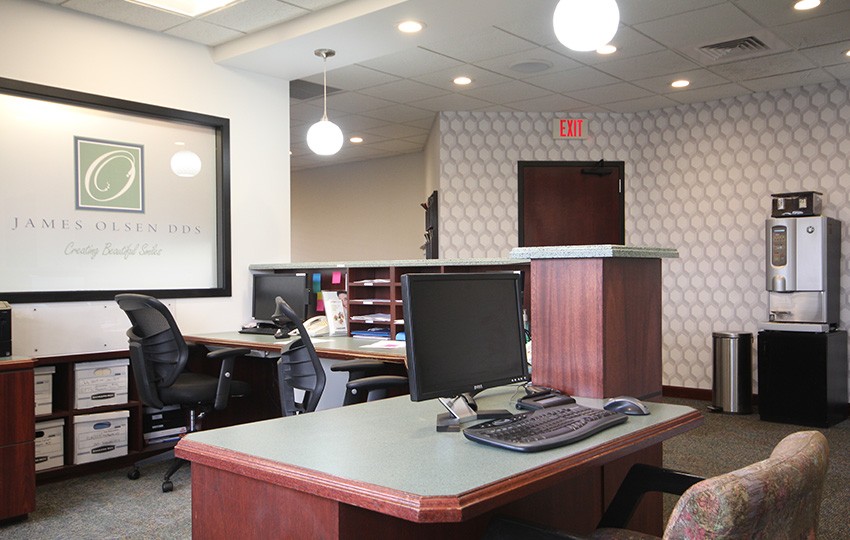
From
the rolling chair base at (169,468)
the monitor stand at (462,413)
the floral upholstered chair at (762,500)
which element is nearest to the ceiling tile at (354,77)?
the rolling chair base at (169,468)

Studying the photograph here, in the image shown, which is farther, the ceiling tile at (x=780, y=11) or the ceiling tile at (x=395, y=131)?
the ceiling tile at (x=395, y=131)

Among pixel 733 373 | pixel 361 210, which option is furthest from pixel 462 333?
pixel 361 210

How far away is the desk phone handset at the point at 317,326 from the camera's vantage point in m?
4.46

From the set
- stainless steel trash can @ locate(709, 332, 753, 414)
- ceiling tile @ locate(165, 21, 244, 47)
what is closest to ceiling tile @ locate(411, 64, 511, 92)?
ceiling tile @ locate(165, 21, 244, 47)

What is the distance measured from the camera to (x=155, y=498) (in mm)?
3744

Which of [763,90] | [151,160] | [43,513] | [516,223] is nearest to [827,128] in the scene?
[763,90]

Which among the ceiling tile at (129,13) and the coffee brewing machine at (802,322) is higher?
the ceiling tile at (129,13)

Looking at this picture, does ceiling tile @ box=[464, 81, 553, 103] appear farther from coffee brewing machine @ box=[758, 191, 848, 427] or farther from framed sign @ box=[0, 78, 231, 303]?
framed sign @ box=[0, 78, 231, 303]

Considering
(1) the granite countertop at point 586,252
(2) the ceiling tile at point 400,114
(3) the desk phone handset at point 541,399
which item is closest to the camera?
(3) the desk phone handset at point 541,399

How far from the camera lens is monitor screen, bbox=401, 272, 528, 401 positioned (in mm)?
1782

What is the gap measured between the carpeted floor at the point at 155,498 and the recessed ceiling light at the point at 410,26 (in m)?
2.93

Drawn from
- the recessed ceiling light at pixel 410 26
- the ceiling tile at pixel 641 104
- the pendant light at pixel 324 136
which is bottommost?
the pendant light at pixel 324 136

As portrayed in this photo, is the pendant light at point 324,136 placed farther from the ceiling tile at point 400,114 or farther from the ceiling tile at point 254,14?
the ceiling tile at point 400,114

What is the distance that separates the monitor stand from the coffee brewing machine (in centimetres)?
460
